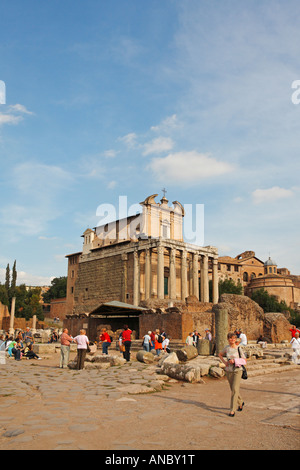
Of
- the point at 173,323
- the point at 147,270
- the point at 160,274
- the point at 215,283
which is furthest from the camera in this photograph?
the point at 215,283

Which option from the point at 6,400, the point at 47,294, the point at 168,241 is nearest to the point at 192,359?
the point at 6,400

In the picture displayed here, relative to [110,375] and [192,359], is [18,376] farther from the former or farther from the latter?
[192,359]

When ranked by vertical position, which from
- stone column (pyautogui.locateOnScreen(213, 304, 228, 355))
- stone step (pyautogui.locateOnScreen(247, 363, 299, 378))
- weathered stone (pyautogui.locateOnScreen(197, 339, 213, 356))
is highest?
stone column (pyautogui.locateOnScreen(213, 304, 228, 355))

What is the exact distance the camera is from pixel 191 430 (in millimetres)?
4965

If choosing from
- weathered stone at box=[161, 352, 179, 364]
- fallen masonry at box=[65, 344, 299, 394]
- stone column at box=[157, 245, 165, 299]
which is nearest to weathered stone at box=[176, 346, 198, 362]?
fallen masonry at box=[65, 344, 299, 394]

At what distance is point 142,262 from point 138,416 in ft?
129

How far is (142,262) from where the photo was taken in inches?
1781

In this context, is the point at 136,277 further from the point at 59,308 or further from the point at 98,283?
the point at 59,308

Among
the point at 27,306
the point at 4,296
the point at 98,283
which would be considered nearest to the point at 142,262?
the point at 98,283

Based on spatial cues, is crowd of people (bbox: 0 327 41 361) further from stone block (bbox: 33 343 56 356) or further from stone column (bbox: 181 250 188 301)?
stone column (bbox: 181 250 188 301)

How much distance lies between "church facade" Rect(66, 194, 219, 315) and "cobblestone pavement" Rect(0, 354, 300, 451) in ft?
100

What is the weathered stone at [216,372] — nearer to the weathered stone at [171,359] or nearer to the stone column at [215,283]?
the weathered stone at [171,359]

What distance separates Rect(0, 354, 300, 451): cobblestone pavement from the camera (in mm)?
4398
